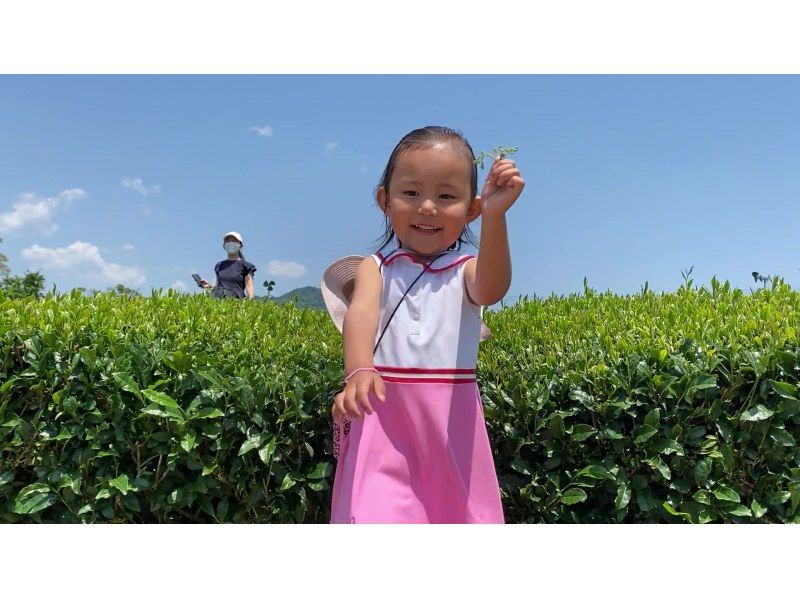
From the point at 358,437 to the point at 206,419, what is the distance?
97 centimetres

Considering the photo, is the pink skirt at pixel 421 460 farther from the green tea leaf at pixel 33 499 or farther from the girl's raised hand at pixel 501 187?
the green tea leaf at pixel 33 499

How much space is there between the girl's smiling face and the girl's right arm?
0.80ft

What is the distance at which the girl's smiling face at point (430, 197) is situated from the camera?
9.25ft

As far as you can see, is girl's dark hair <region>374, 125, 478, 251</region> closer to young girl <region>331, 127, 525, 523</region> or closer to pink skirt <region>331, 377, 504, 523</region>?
young girl <region>331, 127, 525, 523</region>

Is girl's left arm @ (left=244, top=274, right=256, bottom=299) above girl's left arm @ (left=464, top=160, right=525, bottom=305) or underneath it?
underneath

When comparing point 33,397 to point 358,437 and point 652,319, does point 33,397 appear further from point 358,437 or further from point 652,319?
point 652,319

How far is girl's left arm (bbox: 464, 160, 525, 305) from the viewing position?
2590 millimetres

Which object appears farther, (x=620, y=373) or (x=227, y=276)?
(x=227, y=276)

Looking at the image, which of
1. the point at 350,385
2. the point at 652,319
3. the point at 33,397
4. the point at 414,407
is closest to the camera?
the point at 350,385

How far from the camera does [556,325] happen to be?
14.4ft

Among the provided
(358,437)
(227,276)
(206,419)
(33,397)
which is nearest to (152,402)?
(206,419)

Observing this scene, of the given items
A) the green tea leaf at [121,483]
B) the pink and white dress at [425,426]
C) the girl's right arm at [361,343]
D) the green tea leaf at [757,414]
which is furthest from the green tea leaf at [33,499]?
the green tea leaf at [757,414]

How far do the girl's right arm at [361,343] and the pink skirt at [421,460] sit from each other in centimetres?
24

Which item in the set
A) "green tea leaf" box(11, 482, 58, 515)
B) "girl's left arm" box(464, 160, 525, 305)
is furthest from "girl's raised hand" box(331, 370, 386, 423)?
"green tea leaf" box(11, 482, 58, 515)
